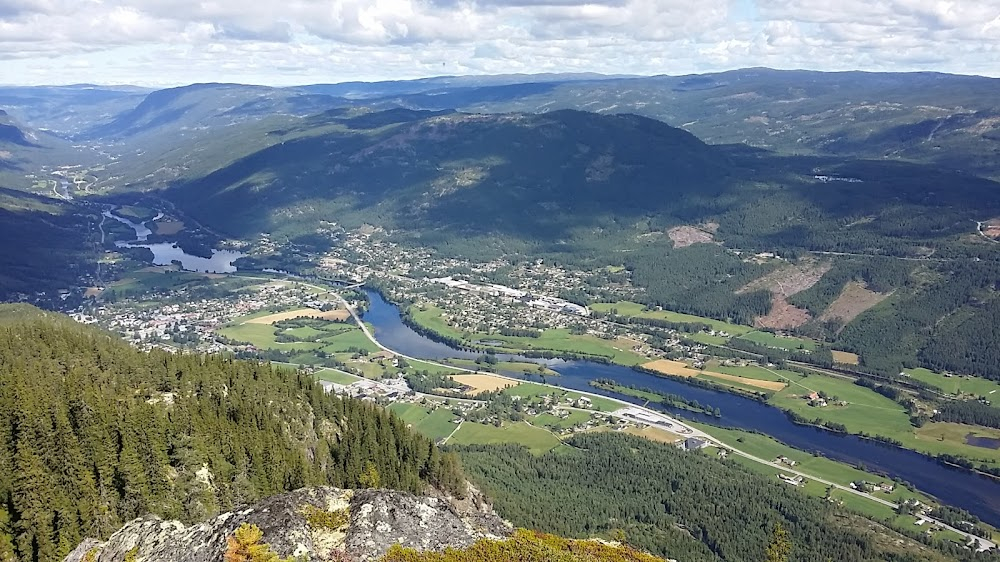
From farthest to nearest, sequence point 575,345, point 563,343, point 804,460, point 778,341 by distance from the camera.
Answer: point 778,341
point 563,343
point 575,345
point 804,460

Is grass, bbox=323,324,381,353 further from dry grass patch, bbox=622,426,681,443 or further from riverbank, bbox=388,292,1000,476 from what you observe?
dry grass patch, bbox=622,426,681,443

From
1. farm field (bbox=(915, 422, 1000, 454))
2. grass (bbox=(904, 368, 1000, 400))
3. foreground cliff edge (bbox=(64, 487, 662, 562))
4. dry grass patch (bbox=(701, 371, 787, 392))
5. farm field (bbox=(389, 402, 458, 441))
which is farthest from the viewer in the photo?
dry grass patch (bbox=(701, 371, 787, 392))

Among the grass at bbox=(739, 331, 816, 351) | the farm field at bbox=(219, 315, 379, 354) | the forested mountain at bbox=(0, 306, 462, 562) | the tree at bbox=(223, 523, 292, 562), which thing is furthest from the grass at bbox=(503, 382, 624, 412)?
the tree at bbox=(223, 523, 292, 562)

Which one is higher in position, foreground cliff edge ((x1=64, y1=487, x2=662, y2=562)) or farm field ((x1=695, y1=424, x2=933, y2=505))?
foreground cliff edge ((x1=64, y1=487, x2=662, y2=562))

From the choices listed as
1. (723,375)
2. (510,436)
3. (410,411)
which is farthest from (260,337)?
(723,375)

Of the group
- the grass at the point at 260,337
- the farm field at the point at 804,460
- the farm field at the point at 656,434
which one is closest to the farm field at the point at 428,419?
the farm field at the point at 656,434

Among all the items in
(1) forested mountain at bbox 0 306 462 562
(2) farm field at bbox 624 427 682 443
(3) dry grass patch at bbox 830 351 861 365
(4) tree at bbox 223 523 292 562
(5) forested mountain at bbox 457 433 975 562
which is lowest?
(3) dry grass patch at bbox 830 351 861 365

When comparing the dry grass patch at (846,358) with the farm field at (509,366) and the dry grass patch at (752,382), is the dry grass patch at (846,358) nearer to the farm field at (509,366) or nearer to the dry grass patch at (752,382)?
the dry grass patch at (752,382)

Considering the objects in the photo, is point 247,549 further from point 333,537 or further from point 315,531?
point 333,537
